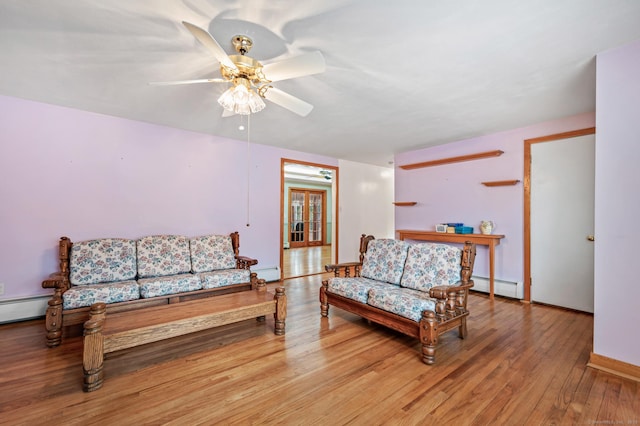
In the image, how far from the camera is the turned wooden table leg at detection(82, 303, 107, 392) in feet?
5.89

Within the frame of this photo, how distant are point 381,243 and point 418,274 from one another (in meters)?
0.61

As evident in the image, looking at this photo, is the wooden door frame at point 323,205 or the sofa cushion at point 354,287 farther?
the wooden door frame at point 323,205

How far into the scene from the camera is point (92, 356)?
71.4 inches

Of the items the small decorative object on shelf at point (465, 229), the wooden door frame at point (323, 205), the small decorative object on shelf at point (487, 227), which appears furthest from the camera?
the wooden door frame at point (323, 205)

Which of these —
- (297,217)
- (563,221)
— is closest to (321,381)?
(563,221)

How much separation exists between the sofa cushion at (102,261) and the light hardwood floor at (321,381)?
0.61m

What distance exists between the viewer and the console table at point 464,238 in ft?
12.6

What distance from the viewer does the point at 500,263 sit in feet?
13.1

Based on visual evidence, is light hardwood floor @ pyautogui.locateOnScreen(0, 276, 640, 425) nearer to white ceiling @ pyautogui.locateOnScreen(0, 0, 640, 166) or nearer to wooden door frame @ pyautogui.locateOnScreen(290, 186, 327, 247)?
white ceiling @ pyautogui.locateOnScreen(0, 0, 640, 166)

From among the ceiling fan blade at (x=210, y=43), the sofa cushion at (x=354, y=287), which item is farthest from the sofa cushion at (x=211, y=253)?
the ceiling fan blade at (x=210, y=43)

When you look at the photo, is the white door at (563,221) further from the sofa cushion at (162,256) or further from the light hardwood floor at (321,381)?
the sofa cushion at (162,256)

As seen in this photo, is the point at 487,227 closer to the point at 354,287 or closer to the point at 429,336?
the point at 354,287

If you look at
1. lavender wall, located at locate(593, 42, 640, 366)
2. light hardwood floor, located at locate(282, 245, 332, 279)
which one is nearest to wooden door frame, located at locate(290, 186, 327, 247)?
light hardwood floor, located at locate(282, 245, 332, 279)

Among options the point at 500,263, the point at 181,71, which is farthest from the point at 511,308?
the point at 181,71
